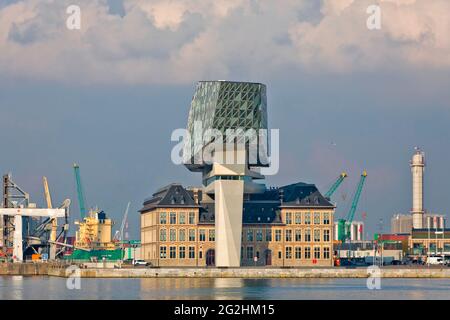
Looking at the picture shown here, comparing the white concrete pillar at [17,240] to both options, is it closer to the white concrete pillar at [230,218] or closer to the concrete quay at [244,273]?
the concrete quay at [244,273]

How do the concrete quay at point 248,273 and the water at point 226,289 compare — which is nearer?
the water at point 226,289

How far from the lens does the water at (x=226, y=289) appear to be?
123 m

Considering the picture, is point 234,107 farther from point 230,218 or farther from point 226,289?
point 226,289

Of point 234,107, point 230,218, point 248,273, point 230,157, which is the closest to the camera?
point 248,273

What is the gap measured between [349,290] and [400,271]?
41625mm

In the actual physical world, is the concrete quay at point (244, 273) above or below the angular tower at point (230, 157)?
below

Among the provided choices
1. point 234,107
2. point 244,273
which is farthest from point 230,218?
point 244,273

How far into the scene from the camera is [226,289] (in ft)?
448

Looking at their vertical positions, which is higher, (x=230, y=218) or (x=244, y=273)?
(x=230, y=218)

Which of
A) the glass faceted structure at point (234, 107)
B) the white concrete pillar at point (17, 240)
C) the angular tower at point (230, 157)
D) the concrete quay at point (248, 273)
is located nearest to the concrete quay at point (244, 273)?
the concrete quay at point (248, 273)

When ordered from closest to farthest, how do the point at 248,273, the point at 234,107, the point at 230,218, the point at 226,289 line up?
the point at 226,289, the point at 248,273, the point at 230,218, the point at 234,107

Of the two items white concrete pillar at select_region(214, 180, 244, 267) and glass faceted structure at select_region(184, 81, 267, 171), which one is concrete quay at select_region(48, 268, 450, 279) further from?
glass faceted structure at select_region(184, 81, 267, 171)
